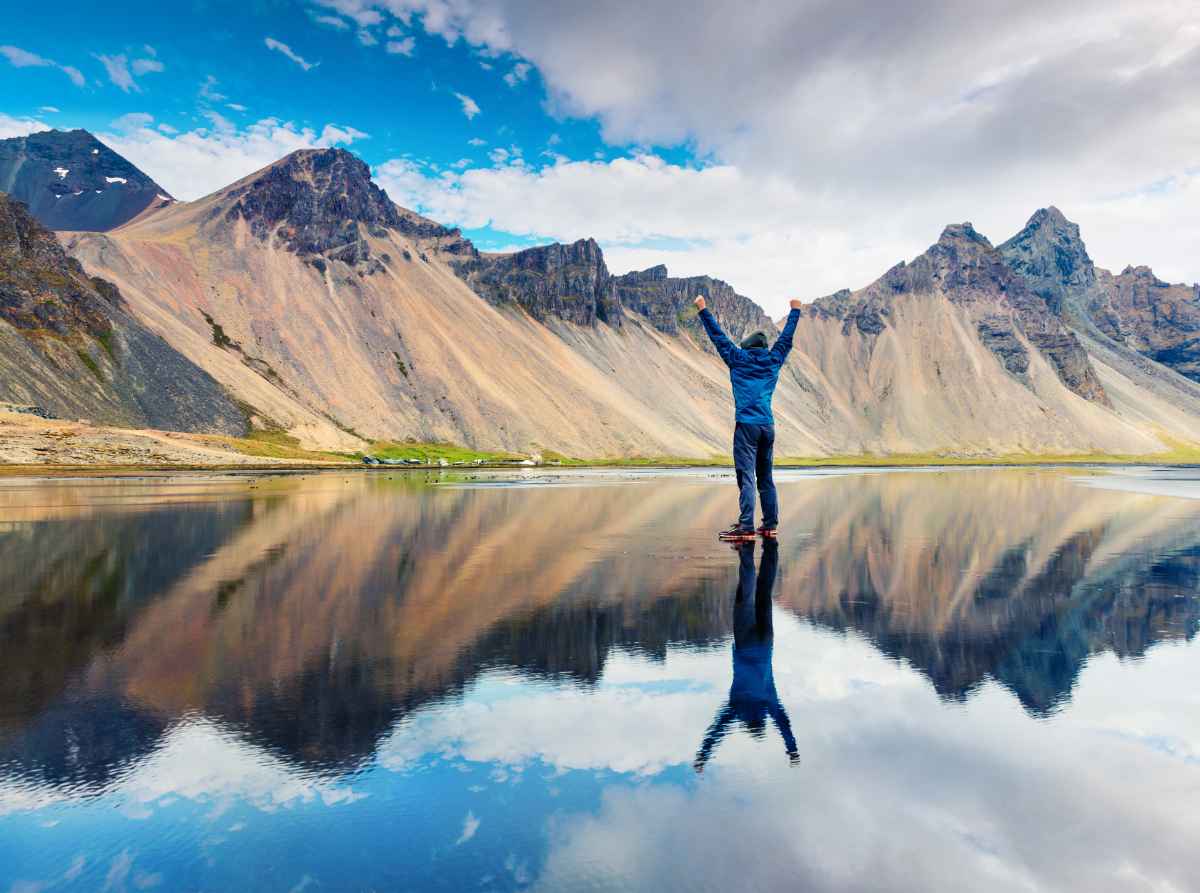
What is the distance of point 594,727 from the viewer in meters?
7.79

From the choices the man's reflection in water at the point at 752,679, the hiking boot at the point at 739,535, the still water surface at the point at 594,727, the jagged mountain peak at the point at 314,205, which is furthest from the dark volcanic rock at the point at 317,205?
the man's reflection in water at the point at 752,679

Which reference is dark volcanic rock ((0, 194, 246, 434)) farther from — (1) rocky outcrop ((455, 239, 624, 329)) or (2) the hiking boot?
(2) the hiking boot

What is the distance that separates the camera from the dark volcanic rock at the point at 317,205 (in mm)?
150125

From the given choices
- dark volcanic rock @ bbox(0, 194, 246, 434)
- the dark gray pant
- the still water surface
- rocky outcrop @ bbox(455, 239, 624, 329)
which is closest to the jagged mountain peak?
rocky outcrop @ bbox(455, 239, 624, 329)

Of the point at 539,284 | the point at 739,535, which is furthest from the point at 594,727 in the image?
the point at 539,284

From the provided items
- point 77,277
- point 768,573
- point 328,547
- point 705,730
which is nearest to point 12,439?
point 77,277

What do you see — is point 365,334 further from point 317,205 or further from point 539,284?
point 539,284

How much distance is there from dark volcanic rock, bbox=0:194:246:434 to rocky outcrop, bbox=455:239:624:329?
84970 mm

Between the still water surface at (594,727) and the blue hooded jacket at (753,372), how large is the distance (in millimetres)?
6830

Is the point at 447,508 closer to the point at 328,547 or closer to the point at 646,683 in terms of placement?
the point at 328,547

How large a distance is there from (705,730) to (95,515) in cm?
2840

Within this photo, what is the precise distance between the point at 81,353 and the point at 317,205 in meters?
69.9

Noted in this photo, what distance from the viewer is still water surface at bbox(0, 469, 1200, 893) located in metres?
5.38

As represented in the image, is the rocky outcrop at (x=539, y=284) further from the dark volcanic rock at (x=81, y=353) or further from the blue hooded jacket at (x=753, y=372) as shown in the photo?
the blue hooded jacket at (x=753, y=372)
